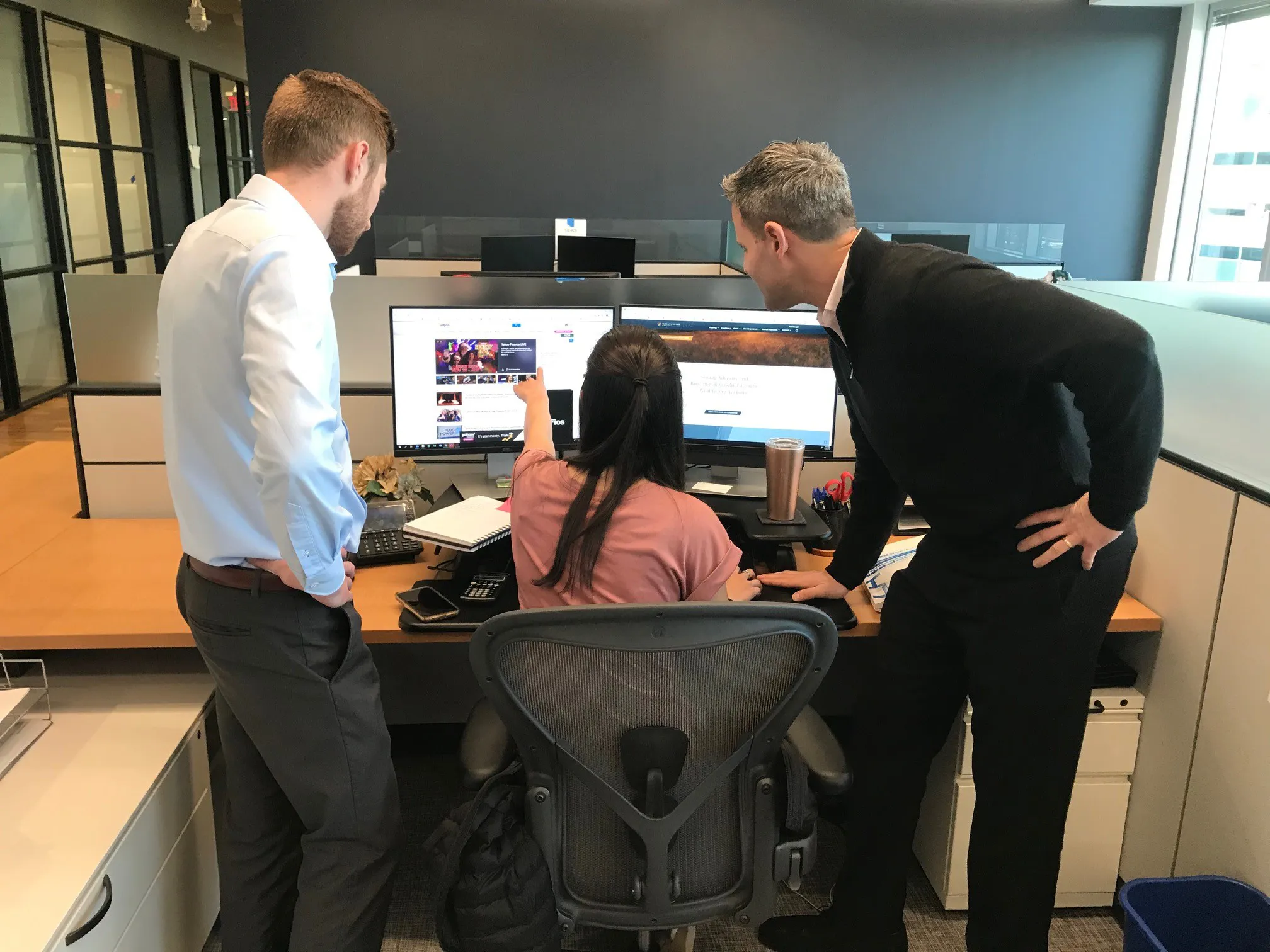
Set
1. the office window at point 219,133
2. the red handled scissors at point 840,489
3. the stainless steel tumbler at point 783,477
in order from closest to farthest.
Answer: the stainless steel tumbler at point 783,477
the red handled scissors at point 840,489
the office window at point 219,133

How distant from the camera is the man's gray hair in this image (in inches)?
59.5

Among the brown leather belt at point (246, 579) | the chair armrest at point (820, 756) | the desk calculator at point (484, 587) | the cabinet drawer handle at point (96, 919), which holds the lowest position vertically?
the cabinet drawer handle at point (96, 919)

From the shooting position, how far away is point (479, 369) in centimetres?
218

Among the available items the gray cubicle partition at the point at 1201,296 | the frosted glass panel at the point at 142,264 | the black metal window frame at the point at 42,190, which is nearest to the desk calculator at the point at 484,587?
the gray cubicle partition at the point at 1201,296

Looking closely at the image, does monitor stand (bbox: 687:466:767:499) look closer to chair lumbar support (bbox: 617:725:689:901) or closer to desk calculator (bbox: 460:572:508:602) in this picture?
desk calculator (bbox: 460:572:508:602)

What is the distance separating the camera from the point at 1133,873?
1.95m

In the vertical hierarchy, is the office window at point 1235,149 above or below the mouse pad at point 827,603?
above

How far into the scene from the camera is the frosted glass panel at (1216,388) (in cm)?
172

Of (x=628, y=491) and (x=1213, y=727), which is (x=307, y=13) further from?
(x=1213, y=727)

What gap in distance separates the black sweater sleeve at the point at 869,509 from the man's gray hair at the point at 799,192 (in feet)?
1.35

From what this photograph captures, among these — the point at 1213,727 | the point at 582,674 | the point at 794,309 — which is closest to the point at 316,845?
the point at 582,674

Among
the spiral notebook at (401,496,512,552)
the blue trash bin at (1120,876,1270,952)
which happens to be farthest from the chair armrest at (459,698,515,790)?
the blue trash bin at (1120,876,1270,952)

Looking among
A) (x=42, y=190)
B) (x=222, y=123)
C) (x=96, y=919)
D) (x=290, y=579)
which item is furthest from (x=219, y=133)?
(x=96, y=919)

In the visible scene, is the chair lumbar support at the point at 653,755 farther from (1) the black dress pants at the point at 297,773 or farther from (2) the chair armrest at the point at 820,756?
(1) the black dress pants at the point at 297,773
